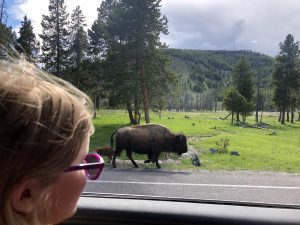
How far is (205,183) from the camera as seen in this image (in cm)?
847

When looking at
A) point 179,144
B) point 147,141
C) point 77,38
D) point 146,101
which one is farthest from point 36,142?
point 77,38

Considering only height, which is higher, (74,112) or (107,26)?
(107,26)

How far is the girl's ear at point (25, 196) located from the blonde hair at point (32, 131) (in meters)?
0.01

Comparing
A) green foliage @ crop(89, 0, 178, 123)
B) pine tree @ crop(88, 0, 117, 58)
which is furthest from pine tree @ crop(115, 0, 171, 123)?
pine tree @ crop(88, 0, 117, 58)

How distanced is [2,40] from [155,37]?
24337 mm

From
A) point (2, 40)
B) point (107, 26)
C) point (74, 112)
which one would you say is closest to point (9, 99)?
point (74, 112)

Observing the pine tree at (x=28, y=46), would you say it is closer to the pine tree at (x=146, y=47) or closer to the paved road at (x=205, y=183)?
the paved road at (x=205, y=183)

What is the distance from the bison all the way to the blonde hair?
11.3 meters

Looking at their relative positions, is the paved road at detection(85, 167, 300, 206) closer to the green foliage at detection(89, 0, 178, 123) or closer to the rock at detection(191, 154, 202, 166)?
the rock at detection(191, 154, 202, 166)

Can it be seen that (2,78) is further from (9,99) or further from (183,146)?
(183,146)

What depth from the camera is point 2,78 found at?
1.04m

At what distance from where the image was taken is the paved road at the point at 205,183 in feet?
22.2

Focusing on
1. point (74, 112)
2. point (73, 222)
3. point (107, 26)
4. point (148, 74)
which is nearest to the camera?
point (74, 112)

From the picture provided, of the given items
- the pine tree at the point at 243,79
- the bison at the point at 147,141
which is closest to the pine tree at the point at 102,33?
the bison at the point at 147,141
